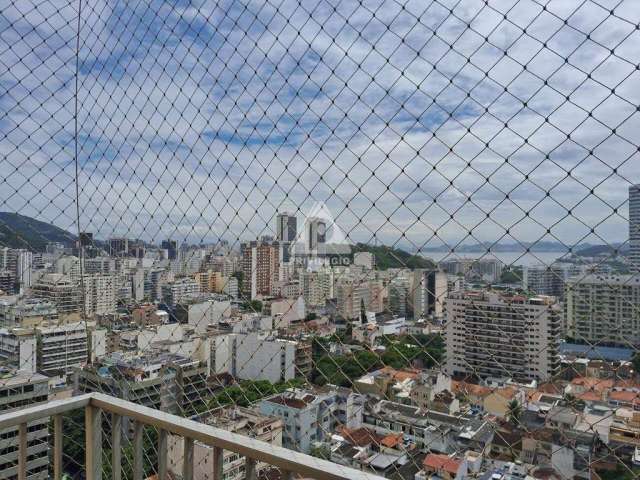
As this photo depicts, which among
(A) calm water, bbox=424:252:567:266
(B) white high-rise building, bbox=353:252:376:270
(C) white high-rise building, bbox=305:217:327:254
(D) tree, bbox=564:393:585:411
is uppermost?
(C) white high-rise building, bbox=305:217:327:254

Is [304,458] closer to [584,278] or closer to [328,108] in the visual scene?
[584,278]

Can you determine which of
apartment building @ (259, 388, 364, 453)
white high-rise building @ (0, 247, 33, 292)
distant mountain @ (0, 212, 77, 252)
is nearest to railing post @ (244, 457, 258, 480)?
apartment building @ (259, 388, 364, 453)

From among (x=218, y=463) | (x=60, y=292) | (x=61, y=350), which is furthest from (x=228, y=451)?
(x=61, y=350)

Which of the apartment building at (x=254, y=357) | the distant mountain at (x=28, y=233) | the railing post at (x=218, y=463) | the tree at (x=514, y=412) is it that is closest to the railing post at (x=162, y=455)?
the railing post at (x=218, y=463)

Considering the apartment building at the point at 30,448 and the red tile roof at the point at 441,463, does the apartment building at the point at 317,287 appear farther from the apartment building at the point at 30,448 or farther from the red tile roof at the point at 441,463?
the apartment building at the point at 30,448

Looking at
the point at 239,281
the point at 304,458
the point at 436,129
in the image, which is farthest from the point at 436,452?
the point at 239,281

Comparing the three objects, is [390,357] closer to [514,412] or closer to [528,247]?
[514,412]

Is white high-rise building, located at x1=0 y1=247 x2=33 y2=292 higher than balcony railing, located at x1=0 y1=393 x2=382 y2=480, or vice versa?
white high-rise building, located at x1=0 y1=247 x2=33 y2=292

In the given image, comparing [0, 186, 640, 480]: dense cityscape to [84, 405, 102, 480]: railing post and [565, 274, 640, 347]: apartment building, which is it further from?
[84, 405, 102, 480]: railing post
